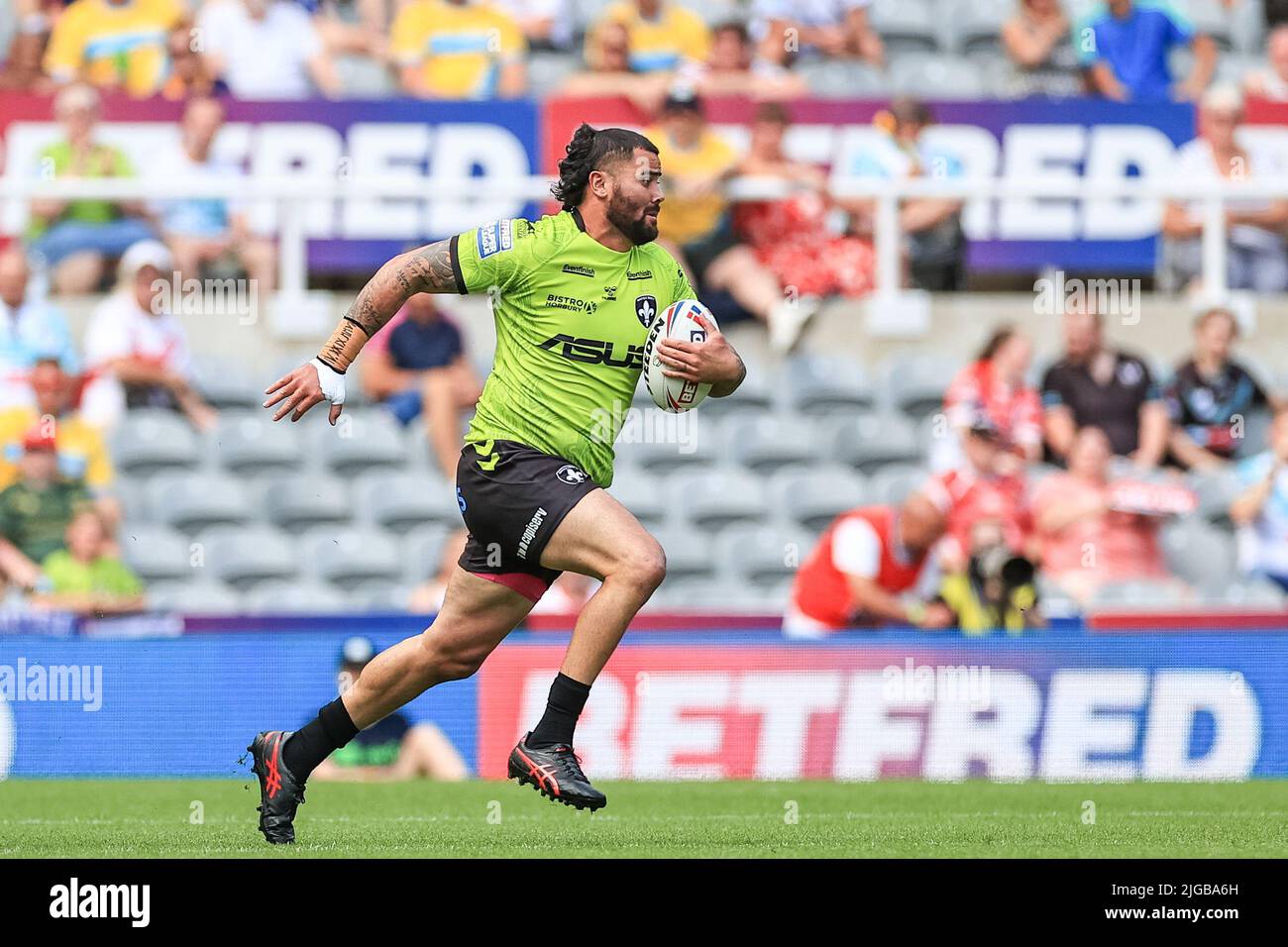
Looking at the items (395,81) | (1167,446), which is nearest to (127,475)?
(395,81)

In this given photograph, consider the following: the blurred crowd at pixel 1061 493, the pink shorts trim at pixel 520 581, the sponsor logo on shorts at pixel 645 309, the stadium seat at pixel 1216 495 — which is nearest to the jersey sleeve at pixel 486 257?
the sponsor logo on shorts at pixel 645 309

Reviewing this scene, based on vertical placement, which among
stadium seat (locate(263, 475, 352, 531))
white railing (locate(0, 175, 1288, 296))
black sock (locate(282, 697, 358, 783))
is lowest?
black sock (locate(282, 697, 358, 783))

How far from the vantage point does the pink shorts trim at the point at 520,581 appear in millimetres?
7770

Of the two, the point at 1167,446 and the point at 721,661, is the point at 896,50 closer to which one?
the point at 1167,446

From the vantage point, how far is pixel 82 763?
39.0ft

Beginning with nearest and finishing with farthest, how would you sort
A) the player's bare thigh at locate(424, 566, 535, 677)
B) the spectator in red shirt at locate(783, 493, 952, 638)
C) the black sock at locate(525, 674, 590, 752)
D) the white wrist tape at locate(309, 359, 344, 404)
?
1. the black sock at locate(525, 674, 590, 752)
2. the white wrist tape at locate(309, 359, 344, 404)
3. the player's bare thigh at locate(424, 566, 535, 677)
4. the spectator in red shirt at locate(783, 493, 952, 638)

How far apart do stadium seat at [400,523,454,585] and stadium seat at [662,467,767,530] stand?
1447 mm

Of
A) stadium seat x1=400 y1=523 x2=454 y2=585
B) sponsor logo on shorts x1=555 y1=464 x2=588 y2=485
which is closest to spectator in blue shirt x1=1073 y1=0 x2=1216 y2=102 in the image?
stadium seat x1=400 y1=523 x2=454 y2=585

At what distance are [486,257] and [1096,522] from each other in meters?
6.50

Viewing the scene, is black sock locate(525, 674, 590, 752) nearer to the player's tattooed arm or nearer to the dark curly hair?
the player's tattooed arm

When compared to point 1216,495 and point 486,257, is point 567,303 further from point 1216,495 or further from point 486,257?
point 1216,495

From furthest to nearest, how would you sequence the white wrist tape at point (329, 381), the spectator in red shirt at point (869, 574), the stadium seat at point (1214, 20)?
Answer: 1. the stadium seat at point (1214, 20)
2. the spectator in red shirt at point (869, 574)
3. the white wrist tape at point (329, 381)

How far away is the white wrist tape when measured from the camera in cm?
757

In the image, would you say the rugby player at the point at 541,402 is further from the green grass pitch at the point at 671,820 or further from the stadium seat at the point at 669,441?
the stadium seat at the point at 669,441
